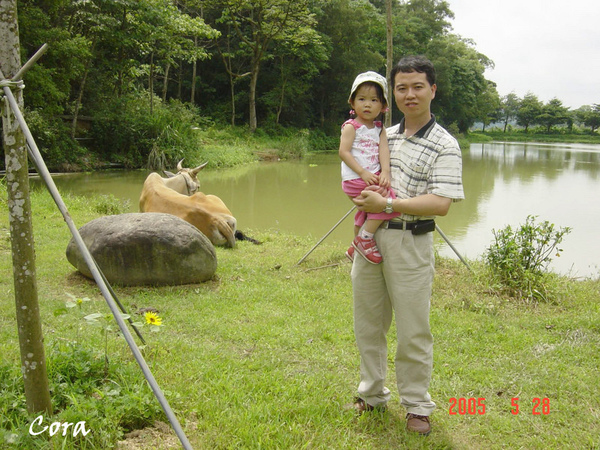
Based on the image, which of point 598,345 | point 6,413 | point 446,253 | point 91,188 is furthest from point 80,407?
point 91,188

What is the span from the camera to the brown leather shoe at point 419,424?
2404 millimetres

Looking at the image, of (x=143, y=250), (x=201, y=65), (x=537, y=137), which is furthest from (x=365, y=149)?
(x=537, y=137)

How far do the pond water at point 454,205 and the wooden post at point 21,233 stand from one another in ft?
17.8

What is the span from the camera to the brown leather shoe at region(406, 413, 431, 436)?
7.89ft

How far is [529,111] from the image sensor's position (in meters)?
63.6

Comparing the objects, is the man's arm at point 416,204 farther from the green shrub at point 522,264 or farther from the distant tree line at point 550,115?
the distant tree line at point 550,115

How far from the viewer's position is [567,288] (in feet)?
16.7

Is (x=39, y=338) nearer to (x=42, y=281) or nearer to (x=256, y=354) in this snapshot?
(x=256, y=354)

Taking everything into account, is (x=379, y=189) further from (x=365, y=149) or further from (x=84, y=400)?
(x=84, y=400)

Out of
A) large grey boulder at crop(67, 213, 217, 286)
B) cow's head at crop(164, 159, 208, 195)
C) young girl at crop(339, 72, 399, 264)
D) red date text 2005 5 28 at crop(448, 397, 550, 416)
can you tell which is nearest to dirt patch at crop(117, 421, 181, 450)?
young girl at crop(339, 72, 399, 264)

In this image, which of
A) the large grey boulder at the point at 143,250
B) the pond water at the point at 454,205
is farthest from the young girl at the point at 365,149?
the pond water at the point at 454,205

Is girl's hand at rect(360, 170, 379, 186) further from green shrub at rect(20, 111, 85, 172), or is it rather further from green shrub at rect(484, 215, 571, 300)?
green shrub at rect(20, 111, 85, 172)

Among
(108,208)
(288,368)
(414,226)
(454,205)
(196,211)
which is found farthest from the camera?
(454,205)

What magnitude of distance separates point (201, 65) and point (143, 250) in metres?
25.5
